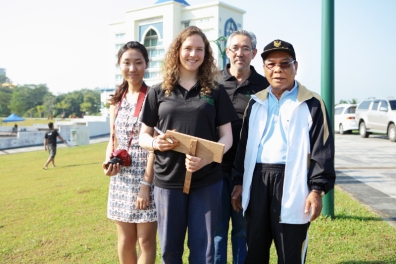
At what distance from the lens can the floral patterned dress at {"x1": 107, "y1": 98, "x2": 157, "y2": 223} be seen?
298 cm

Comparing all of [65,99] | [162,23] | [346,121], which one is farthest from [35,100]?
[346,121]

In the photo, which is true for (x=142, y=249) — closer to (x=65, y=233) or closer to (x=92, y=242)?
(x=92, y=242)

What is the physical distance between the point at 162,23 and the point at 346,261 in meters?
63.4

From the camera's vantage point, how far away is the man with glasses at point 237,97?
3.20 metres

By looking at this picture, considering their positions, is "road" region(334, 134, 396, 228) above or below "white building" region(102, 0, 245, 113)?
below

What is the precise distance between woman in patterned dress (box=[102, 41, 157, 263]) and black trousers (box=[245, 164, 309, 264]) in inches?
31.2

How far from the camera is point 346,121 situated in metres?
21.0

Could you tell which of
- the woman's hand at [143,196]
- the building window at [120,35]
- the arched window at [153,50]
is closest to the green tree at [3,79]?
the building window at [120,35]

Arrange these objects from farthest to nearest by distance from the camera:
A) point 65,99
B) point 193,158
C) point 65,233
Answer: point 65,99 < point 65,233 < point 193,158

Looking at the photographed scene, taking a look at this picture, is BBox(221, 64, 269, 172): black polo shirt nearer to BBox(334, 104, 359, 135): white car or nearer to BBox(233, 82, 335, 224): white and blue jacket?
BBox(233, 82, 335, 224): white and blue jacket

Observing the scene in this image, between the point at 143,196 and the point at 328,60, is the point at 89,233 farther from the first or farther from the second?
the point at 328,60

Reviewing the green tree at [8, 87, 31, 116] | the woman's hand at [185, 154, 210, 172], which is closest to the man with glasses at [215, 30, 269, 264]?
the woman's hand at [185, 154, 210, 172]

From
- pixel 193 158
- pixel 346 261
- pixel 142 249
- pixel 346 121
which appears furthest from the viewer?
pixel 346 121

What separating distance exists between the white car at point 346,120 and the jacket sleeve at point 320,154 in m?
19.1
